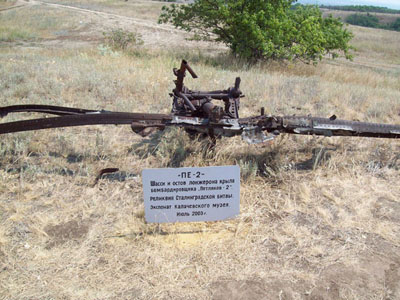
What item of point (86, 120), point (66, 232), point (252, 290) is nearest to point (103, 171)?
point (86, 120)

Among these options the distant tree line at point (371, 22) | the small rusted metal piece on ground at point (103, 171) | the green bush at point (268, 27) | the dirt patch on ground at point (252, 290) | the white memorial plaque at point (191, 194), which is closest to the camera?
the dirt patch on ground at point (252, 290)

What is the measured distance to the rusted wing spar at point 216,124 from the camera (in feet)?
10.6

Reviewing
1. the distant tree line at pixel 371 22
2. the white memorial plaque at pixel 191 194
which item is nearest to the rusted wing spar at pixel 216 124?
the white memorial plaque at pixel 191 194

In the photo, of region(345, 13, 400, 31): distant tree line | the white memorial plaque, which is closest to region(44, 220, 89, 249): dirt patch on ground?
the white memorial plaque

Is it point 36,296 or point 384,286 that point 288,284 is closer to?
point 384,286

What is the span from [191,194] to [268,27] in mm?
9649

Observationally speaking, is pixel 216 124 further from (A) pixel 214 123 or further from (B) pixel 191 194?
(B) pixel 191 194

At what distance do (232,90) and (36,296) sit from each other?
9.25ft

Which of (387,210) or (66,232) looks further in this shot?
(387,210)

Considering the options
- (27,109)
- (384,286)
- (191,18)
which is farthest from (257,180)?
(191,18)

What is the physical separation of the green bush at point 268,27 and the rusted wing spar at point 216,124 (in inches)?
302

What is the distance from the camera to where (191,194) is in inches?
116

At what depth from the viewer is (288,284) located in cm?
250

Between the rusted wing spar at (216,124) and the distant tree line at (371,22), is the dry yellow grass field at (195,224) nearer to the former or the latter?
the rusted wing spar at (216,124)
